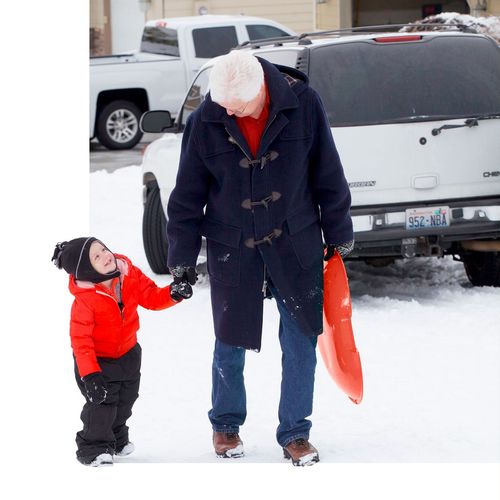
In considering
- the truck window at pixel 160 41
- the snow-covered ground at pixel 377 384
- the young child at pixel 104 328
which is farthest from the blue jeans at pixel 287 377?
the truck window at pixel 160 41

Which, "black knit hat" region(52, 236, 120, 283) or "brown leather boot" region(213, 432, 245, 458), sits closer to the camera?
"black knit hat" region(52, 236, 120, 283)

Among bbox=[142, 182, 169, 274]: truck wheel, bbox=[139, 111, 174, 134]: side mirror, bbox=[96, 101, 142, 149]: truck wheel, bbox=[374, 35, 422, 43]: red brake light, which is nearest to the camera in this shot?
bbox=[139, 111, 174, 134]: side mirror

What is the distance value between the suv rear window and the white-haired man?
245 cm

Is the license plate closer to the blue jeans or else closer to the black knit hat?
the blue jeans

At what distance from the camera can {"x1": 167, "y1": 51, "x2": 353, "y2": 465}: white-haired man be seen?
3809 millimetres

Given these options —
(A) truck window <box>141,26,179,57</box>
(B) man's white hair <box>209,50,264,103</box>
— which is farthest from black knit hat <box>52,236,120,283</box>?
(A) truck window <box>141,26,179,57</box>

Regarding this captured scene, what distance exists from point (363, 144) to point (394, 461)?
7.98 ft

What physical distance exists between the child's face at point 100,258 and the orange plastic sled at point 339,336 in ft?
2.27

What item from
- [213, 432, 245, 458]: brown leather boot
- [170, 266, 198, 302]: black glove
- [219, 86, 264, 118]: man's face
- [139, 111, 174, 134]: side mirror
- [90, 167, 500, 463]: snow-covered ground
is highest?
[219, 86, 264, 118]: man's face

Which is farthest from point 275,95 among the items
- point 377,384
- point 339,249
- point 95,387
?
point 377,384

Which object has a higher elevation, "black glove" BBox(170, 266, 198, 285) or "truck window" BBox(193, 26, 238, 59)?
"truck window" BBox(193, 26, 238, 59)

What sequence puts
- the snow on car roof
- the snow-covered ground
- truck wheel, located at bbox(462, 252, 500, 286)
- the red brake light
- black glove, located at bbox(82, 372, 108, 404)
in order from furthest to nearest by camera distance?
the snow on car roof → truck wheel, located at bbox(462, 252, 500, 286) → the red brake light → the snow-covered ground → black glove, located at bbox(82, 372, 108, 404)

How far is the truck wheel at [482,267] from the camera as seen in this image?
6988mm

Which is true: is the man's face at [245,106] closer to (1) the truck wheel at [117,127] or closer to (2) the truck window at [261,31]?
(1) the truck wheel at [117,127]
